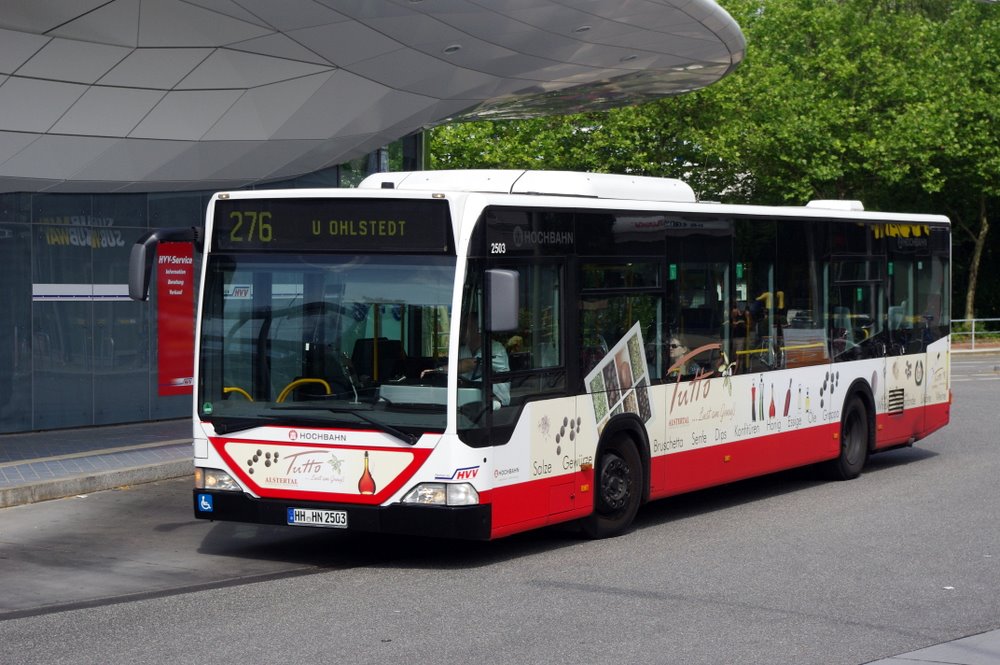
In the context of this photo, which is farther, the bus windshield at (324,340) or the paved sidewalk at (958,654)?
the bus windshield at (324,340)

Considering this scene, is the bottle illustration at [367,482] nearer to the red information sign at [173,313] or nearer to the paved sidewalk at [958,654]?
the paved sidewalk at [958,654]

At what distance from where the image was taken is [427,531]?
9.64 meters

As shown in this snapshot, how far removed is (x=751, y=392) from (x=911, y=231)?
15.0 feet

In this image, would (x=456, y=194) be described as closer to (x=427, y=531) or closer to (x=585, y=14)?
(x=427, y=531)

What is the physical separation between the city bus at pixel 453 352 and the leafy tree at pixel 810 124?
30.7 metres

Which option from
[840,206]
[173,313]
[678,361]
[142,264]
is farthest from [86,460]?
[840,206]

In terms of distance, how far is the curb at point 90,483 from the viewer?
13055 mm

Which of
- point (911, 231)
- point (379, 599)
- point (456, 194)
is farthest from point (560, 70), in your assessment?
point (379, 599)

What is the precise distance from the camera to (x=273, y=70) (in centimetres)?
1761

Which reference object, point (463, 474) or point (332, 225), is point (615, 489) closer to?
point (463, 474)

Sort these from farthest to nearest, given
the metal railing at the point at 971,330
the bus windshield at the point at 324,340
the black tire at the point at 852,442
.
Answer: the metal railing at the point at 971,330
the black tire at the point at 852,442
the bus windshield at the point at 324,340

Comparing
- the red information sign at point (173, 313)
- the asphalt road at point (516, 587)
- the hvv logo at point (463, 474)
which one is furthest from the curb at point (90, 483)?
the hvv logo at point (463, 474)

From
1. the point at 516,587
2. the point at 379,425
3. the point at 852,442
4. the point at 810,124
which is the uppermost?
the point at 810,124

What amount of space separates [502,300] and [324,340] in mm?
1291
